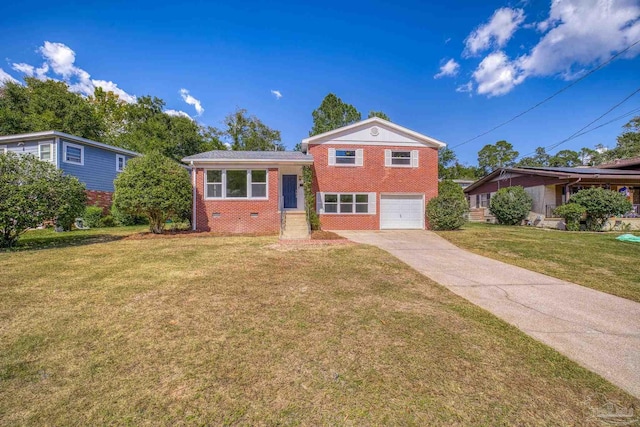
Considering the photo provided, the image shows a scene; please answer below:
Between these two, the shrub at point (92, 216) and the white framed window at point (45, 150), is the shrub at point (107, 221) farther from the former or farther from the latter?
the white framed window at point (45, 150)

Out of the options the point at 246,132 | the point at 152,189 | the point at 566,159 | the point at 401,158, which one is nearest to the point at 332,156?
the point at 401,158

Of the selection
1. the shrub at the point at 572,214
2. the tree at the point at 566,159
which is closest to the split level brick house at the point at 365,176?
the shrub at the point at 572,214

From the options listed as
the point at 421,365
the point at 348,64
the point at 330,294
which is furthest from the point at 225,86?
the point at 421,365

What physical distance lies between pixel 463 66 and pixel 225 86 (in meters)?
17.5

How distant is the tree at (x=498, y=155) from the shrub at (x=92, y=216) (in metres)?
55.2

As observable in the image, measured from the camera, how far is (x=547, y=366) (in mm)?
2816

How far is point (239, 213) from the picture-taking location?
13312mm

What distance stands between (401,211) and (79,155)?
19.3 m

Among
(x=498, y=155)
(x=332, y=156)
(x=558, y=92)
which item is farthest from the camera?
(x=498, y=155)

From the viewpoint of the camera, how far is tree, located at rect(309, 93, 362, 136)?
29359 millimetres

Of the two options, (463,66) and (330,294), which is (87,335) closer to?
(330,294)

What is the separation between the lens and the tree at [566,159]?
173 feet

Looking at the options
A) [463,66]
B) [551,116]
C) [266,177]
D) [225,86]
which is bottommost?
[266,177]

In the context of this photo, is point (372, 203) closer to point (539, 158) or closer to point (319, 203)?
point (319, 203)
